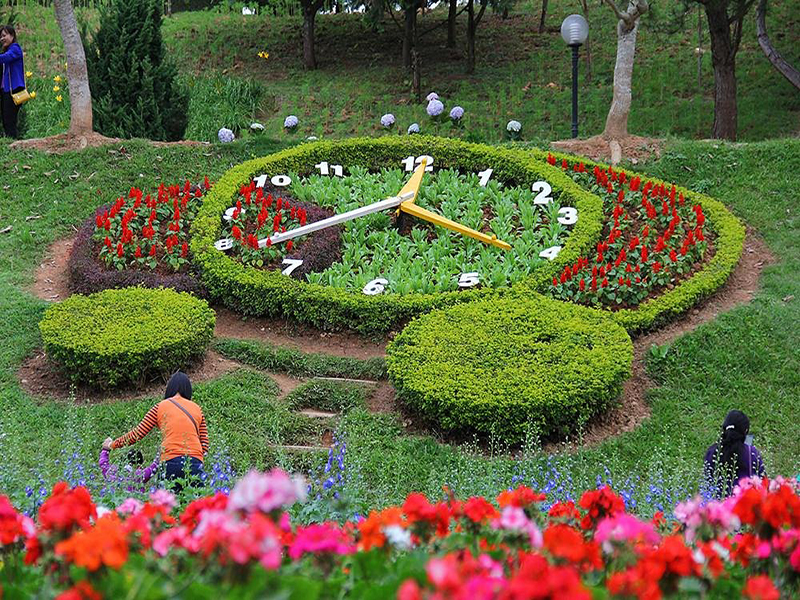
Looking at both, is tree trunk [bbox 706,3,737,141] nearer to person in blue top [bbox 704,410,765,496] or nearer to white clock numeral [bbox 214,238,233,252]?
white clock numeral [bbox 214,238,233,252]

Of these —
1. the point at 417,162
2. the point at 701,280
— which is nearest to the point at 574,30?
the point at 417,162

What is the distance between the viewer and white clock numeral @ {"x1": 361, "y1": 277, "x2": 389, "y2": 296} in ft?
22.7

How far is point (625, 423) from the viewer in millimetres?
5703

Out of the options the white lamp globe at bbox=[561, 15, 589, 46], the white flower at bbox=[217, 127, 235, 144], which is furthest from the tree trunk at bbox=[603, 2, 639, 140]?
the white flower at bbox=[217, 127, 235, 144]

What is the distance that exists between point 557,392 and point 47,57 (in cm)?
1278

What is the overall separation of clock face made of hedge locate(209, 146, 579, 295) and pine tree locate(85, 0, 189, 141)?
9.09 feet

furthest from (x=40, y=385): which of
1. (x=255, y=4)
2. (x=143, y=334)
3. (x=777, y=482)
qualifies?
(x=255, y=4)

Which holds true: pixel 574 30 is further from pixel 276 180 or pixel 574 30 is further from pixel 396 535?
pixel 396 535

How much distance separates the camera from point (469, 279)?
281 inches

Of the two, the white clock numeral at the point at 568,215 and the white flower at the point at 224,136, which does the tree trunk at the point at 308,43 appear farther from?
the white clock numeral at the point at 568,215

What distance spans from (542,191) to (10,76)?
19.1 ft

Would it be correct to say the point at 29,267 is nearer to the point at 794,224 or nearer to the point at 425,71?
the point at 794,224

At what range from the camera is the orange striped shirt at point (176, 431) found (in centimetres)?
441

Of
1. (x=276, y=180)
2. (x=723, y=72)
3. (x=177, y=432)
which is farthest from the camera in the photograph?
(x=723, y=72)
